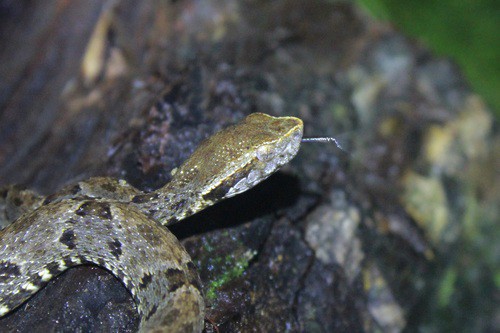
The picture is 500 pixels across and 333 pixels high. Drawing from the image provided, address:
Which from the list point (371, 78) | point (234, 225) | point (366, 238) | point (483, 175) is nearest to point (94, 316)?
point (234, 225)

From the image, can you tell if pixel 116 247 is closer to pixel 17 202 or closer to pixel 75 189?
pixel 75 189

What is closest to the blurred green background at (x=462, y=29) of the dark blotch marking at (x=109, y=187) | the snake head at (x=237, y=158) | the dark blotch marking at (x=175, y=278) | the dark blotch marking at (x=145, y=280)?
the snake head at (x=237, y=158)

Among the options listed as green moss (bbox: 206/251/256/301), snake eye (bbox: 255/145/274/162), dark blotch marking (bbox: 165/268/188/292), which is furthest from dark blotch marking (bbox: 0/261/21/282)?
snake eye (bbox: 255/145/274/162)

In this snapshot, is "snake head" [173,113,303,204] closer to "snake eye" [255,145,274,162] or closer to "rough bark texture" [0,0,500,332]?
"snake eye" [255,145,274,162]

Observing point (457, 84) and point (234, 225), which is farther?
point (457, 84)

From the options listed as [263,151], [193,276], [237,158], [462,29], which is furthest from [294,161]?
[462,29]

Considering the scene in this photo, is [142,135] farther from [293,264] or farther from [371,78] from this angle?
[371,78]

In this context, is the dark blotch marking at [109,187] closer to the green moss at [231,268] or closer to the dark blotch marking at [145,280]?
the dark blotch marking at [145,280]
